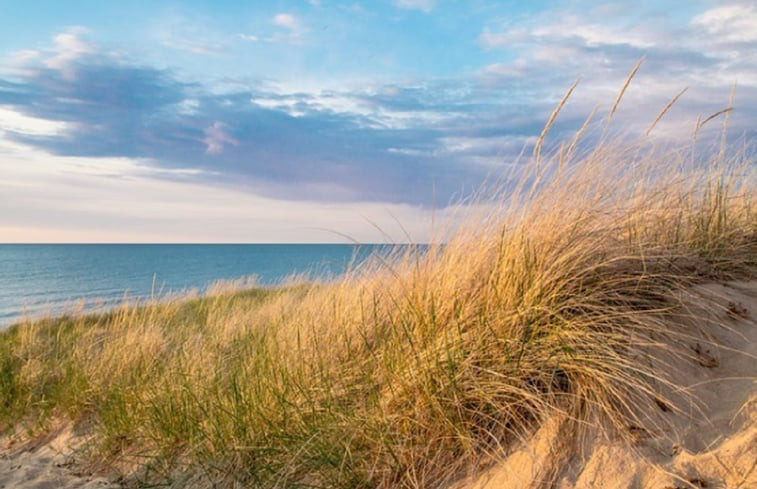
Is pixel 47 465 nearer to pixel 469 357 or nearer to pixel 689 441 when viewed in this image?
pixel 469 357

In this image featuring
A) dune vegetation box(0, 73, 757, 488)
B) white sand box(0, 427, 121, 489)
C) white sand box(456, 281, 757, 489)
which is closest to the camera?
white sand box(456, 281, 757, 489)

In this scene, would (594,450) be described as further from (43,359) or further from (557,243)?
(43,359)

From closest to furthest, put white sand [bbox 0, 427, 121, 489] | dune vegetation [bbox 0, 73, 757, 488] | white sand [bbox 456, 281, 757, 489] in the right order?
1. white sand [bbox 456, 281, 757, 489]
2. dune vegetation [bbox 0, 73, 757, 488]
3. white sand [bbox 0, 427, 121, 489]

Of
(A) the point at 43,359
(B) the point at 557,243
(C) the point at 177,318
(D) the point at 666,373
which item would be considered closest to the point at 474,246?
(B) the point at 557,243

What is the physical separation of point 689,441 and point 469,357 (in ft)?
3.32

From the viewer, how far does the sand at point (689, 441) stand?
223cm

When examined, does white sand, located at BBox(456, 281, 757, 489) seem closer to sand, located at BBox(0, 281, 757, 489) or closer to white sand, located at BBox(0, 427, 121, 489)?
sand, located at BBox(0, 281, 757, 489)

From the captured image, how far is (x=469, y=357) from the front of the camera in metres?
2.82

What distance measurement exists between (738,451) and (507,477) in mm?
928

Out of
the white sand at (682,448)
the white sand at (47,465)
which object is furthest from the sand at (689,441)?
the white sand at (47,465)

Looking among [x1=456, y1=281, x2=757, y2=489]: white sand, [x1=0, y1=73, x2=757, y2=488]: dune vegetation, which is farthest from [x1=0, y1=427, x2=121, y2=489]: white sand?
[x1=456, y1=281, x2=757, y2=489]: white sand

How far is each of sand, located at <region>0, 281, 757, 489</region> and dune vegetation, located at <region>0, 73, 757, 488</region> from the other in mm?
82

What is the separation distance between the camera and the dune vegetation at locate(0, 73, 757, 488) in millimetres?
2680

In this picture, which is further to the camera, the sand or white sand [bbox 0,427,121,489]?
white sand [bbox 0,427,121,489]
